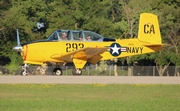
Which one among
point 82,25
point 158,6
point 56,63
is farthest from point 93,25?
point 56,63

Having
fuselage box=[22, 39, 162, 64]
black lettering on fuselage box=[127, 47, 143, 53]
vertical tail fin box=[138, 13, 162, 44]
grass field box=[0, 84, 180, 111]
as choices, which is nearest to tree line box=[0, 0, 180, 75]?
vertical tail fin box=[138, 13, 162, 44]

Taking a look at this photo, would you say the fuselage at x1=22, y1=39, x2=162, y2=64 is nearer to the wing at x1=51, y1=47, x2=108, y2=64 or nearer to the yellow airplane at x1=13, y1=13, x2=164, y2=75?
the yellow airplane at x1=13, y1=13, x2=164, y2=75

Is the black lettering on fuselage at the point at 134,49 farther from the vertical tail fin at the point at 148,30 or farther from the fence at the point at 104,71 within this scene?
the fence at the point at 104,71

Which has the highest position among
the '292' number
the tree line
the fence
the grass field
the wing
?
the tree line

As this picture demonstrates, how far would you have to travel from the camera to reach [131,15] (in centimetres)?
5188

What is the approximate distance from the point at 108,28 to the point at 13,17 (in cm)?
932

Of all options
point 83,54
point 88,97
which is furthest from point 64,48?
point 88,97

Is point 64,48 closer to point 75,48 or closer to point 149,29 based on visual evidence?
point 75,48

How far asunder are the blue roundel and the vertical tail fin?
82.3 inches

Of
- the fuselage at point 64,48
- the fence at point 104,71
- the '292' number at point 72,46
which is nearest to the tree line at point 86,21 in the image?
the fence at point 104,71

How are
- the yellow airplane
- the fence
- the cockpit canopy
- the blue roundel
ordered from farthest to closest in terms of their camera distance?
the fence < the blue roundel < the cockpit canopy < the yellow airplane

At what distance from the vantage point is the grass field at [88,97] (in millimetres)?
14094

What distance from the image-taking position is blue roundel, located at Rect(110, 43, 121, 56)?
30.6 metres

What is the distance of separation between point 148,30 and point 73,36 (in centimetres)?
528
